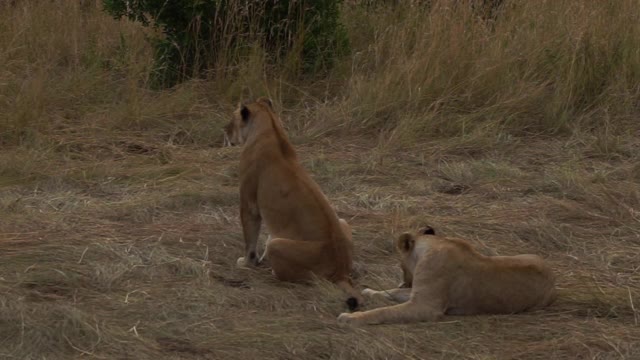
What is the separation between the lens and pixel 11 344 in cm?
500

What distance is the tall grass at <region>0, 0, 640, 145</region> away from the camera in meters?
9.20

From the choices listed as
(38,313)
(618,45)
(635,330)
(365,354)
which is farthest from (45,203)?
(618,45)

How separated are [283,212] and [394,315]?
98 centimetres

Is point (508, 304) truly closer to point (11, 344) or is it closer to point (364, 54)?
point (11, 344)

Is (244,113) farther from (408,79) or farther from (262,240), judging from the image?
(408,79)

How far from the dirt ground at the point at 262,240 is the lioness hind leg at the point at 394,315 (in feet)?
0.27

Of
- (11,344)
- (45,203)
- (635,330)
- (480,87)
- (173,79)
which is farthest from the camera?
(173,79)

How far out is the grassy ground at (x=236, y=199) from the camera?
531 centimetres

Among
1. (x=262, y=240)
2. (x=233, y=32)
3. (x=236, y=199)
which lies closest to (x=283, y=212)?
(x=262, y=240)

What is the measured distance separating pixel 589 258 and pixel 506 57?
3455 mm

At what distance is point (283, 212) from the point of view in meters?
6.20

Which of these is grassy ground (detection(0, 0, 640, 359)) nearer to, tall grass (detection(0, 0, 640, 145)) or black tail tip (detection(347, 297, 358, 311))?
tall grass (detection(0, 0, 640, 145))

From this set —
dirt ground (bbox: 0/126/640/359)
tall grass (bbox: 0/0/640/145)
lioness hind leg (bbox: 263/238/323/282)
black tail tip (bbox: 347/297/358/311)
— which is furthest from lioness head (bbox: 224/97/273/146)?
tall grass (bbox: 0/0/640/145)

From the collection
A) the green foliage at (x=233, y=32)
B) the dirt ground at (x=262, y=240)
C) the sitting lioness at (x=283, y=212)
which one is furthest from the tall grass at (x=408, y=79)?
the sitting lioness at (x=283, y=212)
